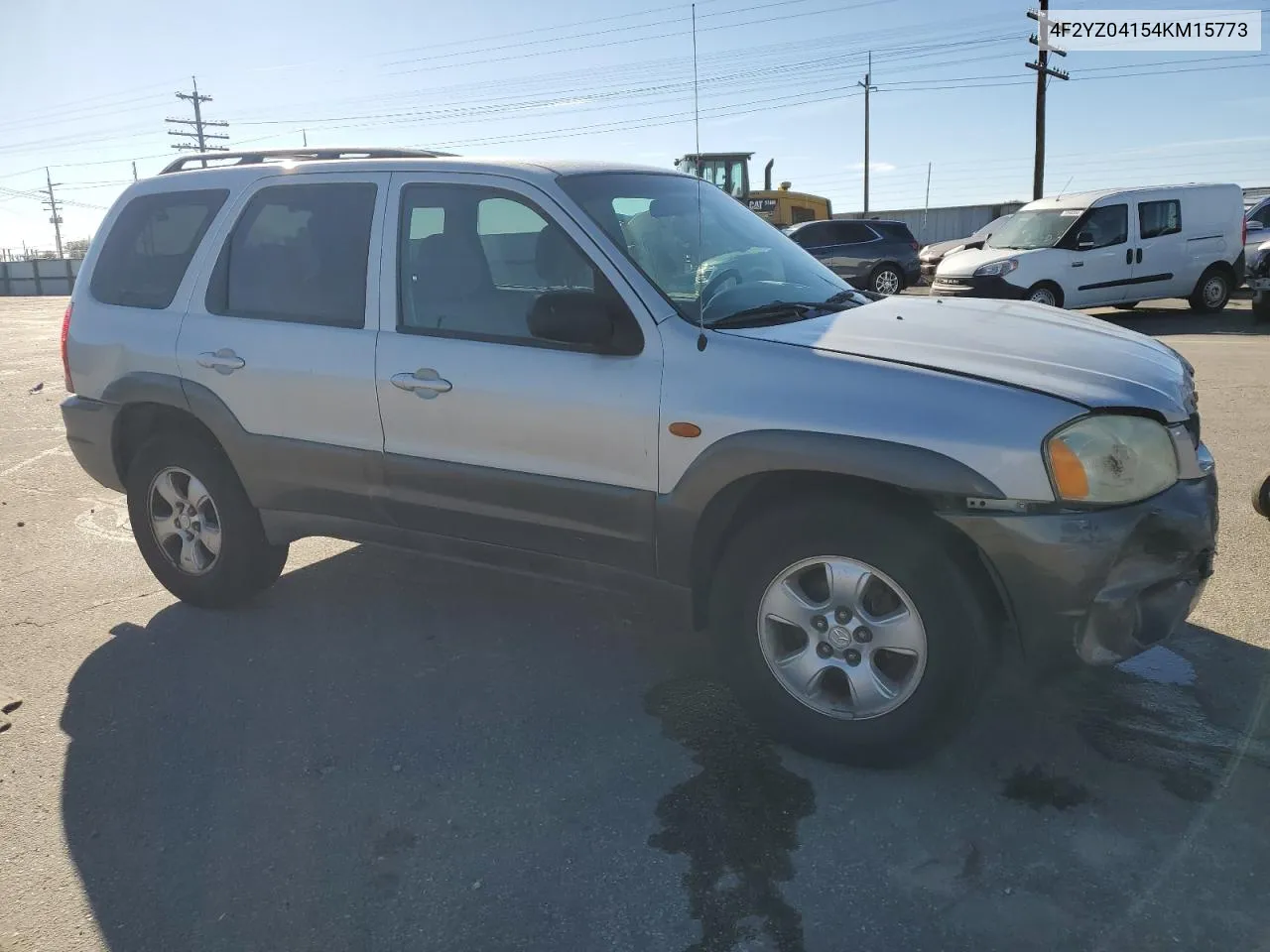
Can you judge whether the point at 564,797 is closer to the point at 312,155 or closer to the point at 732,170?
the point at 312,155

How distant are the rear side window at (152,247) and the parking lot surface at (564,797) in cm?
150

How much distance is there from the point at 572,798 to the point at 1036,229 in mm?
14056

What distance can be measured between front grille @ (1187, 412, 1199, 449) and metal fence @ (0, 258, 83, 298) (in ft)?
171

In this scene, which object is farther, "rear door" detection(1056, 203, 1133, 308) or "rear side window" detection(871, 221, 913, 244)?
"rear side window" detection(871, 221, 913, 244)

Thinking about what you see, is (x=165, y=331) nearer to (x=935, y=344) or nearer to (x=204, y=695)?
(x=204, y=695)

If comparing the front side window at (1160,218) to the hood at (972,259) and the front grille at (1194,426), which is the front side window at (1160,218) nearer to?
the hood at (972,259)

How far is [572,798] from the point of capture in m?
2.99

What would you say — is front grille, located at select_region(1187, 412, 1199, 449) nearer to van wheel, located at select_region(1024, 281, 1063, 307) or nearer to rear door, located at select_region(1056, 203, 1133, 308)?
van wheel, located at select_region(1024, 281, 1063, 307)

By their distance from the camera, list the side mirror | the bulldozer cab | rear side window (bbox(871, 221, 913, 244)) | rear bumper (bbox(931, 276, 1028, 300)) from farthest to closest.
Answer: the bulldozer cab → rear side window (bbox(871, 221, 913, 244)) → rear bumper (bbox(931, 276, 1028, 300)) → the side mirror

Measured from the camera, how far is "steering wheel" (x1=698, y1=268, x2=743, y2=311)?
337 cm

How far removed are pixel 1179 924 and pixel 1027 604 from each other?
2.77ft

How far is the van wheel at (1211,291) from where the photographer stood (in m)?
15.1

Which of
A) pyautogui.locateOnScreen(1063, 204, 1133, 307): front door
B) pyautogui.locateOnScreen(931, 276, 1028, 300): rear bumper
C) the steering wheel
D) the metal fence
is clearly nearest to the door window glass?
pyautogui.locateOnScreen(1063, 204, 1133, 307): front door

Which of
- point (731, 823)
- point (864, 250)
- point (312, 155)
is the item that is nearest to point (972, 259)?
point (864, 250)
